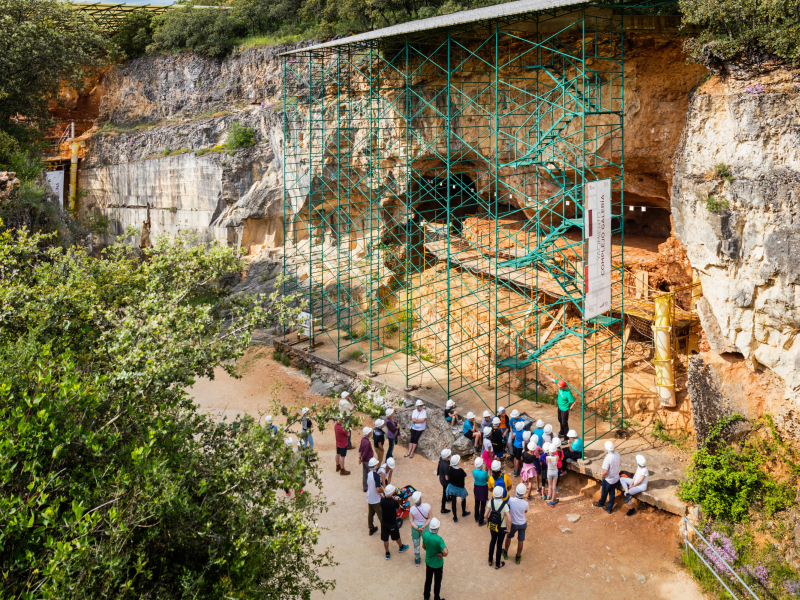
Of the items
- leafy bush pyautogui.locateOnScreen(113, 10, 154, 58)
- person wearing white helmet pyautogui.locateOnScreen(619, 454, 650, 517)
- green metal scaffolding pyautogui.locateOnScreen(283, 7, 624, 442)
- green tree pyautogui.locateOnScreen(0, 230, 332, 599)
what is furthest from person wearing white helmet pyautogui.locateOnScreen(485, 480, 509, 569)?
leafy bush pyautogui.locateOnScreen(113, 10, 154, 58)

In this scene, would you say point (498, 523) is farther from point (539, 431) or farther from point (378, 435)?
point (378, 435)

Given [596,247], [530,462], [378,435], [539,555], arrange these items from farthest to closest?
[378,435], [530,462], [596,247], [539,555]

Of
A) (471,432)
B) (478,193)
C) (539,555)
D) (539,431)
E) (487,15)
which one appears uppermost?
(487,15)

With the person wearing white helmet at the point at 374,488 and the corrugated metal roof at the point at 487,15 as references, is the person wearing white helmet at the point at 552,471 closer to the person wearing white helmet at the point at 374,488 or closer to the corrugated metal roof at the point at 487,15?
the person wearing white helmet at the point at 374,488

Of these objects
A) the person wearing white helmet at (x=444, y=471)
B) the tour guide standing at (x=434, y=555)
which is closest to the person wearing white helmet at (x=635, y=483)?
the person wearing white helmet at (x=444, y=471)

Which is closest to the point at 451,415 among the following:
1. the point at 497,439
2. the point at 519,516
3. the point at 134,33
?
the point at 497,439

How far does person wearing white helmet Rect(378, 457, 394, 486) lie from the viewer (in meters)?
8.84

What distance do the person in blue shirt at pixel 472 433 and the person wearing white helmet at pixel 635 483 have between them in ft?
7.77

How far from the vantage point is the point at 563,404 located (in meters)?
10.2

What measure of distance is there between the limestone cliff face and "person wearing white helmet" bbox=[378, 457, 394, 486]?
513cm

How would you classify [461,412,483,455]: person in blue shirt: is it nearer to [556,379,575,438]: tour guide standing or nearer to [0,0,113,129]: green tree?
[556,379,575,438]: tour guide standing

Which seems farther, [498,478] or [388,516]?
[498,478]

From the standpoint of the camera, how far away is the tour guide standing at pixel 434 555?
6773 millimetres

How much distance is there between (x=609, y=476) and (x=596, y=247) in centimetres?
327
